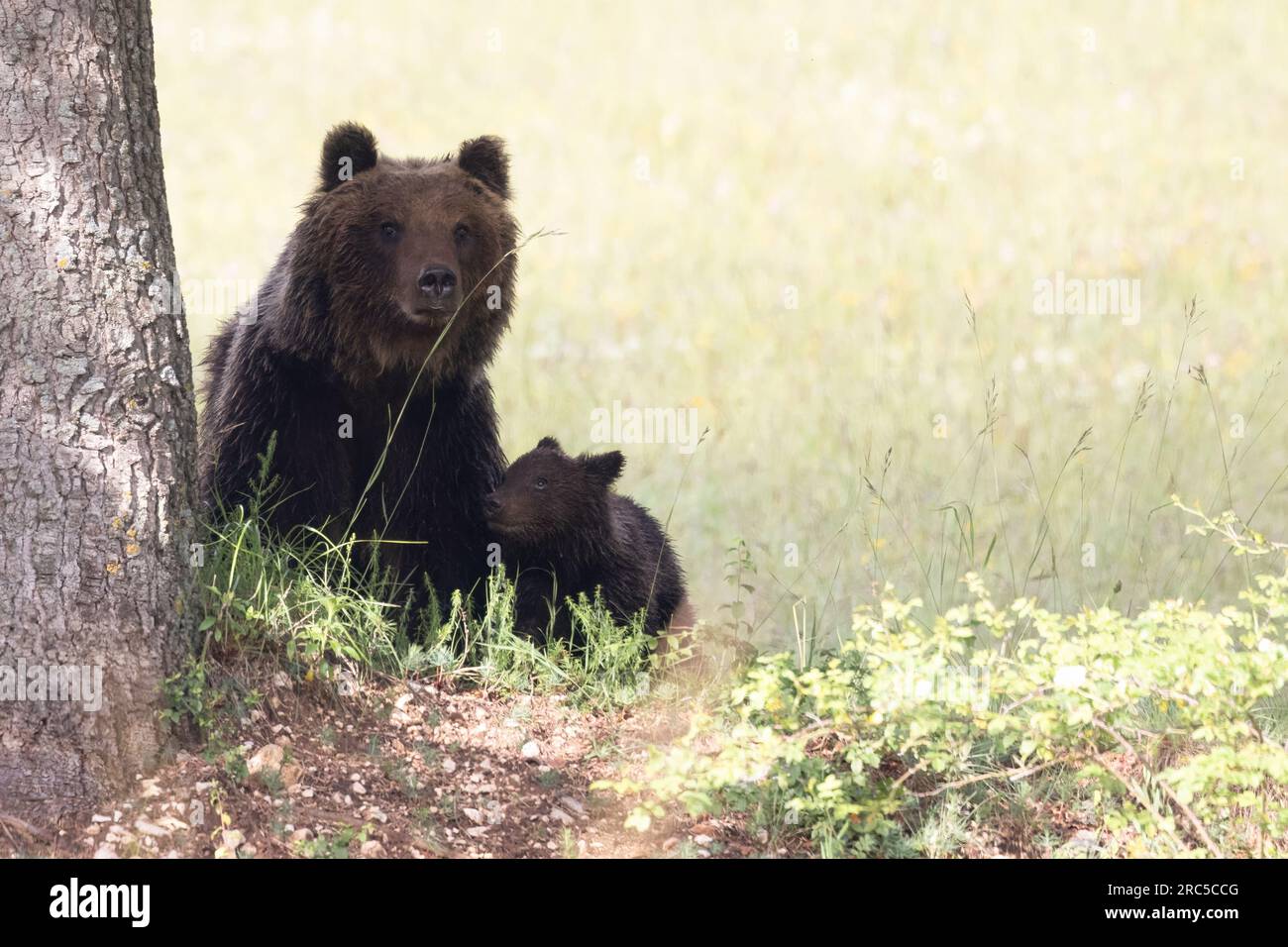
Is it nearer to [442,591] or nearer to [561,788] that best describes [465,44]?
[442,591]

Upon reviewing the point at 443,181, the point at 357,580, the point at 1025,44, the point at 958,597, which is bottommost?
the point at 958,597

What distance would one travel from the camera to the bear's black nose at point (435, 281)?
557 centimetres

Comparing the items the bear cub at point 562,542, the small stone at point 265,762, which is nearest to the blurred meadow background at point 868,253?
the bear cub at point 562,542

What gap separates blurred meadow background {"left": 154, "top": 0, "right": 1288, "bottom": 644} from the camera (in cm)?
790

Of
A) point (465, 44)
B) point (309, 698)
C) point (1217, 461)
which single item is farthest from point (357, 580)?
point (465, 44)

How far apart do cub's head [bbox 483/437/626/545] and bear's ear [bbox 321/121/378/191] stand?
4.46 feet

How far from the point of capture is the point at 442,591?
20.1 feet

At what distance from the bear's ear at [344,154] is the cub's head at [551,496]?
53.5 inches

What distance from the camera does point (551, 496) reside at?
620 cm

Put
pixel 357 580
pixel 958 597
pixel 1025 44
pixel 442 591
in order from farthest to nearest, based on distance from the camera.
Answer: pixel 1025 44, pixel 958 597, pixel 442 591, pixel 357 580

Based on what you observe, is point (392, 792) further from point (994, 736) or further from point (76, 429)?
point (994, 736)

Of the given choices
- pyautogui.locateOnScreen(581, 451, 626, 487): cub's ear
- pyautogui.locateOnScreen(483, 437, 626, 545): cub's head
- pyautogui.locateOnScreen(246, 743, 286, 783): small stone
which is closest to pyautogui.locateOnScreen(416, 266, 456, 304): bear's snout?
pyautogui.locateOnScreen(483, 437, 626, 545): cub's head

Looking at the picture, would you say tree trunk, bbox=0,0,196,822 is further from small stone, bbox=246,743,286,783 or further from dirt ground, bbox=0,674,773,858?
small stone, bbox=246,743,286,783

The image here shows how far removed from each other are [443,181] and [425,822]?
2.71 metres
